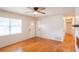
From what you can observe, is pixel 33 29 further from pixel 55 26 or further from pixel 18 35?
pixel 55 26

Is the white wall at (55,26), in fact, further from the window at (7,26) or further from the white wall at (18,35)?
→ the window at (7,26)

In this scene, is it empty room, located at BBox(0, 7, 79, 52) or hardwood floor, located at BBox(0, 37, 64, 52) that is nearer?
hardwood floor, located at BBox(0, 37, 64, 52)

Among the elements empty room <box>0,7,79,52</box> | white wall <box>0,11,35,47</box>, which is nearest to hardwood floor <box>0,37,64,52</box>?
empty room <box>0,7,79,52</box>

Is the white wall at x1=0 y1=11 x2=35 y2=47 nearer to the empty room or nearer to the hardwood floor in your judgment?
the empty room

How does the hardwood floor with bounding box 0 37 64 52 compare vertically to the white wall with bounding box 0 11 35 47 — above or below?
below

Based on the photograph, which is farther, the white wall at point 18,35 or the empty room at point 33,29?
the white wall at point 18,35

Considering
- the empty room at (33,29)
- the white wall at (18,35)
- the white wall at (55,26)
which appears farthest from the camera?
the white wall at (55,26)

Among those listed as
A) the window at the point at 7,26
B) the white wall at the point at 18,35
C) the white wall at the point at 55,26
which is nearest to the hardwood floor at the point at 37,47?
the white wall at the point at 18,35

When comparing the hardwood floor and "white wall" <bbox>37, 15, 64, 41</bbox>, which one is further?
"white wall" <bbox>37, 15, 64, 41</bbox>

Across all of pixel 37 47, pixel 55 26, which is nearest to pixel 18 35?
pixel 37 47

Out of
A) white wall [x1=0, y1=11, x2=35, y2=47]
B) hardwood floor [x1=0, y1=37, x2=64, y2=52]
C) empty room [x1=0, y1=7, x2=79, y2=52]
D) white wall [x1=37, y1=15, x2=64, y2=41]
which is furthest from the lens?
white wall [x1=37, y1=15, x2=64, y2=41]

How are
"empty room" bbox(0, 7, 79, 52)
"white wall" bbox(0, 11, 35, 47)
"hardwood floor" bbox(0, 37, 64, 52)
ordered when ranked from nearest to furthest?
"hardwood floor" bbox(0, 37, 64, 52), "empty room" bbox(0, 7, 79, 52), "white wall" bbox(0, 11, 35, 47)

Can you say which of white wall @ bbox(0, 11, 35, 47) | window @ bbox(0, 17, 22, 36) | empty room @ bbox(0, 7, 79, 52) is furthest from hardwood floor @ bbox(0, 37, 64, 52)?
window @ bbox(0, 17, 22, 36)
